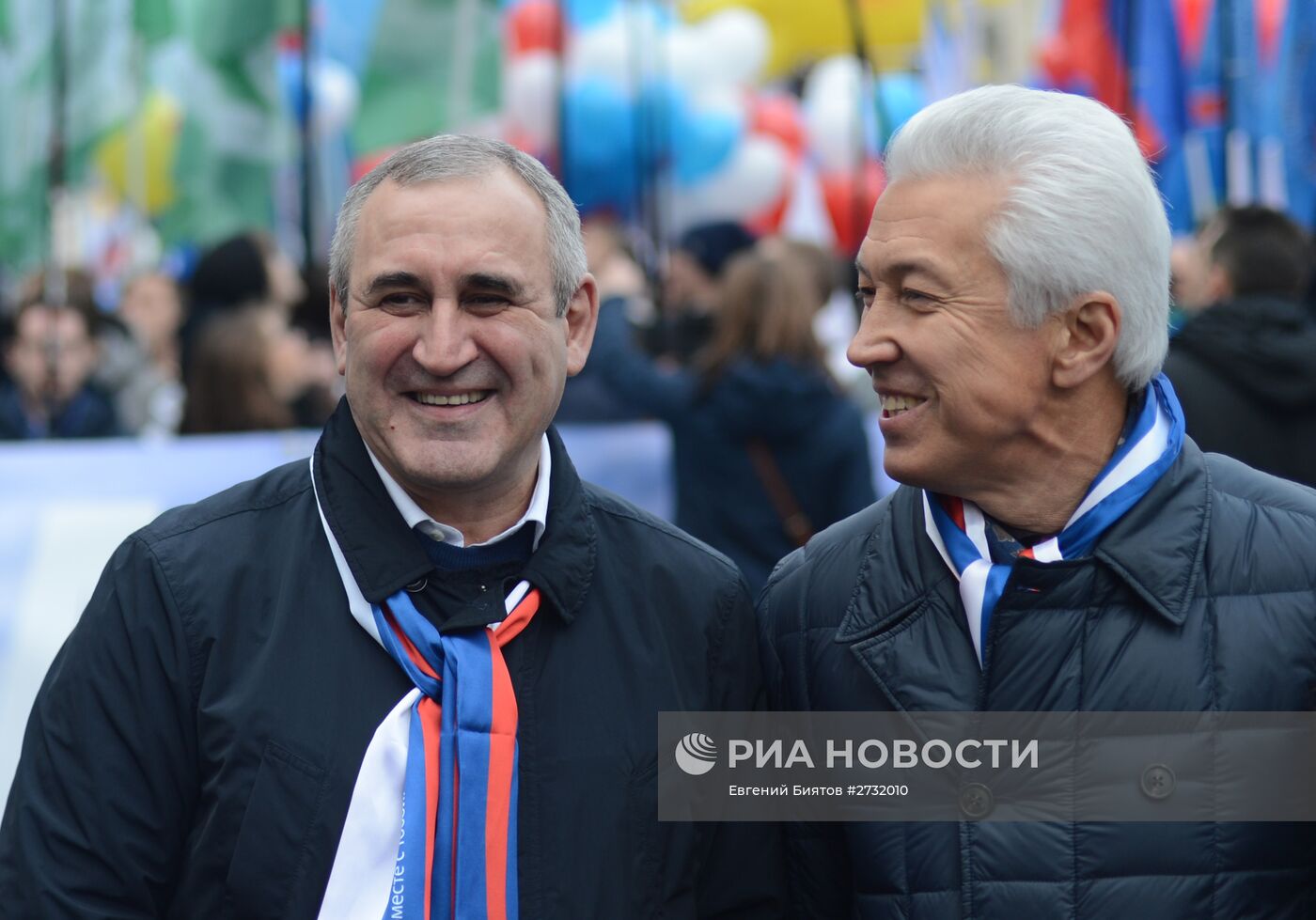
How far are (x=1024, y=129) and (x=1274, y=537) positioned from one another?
2.06 feet

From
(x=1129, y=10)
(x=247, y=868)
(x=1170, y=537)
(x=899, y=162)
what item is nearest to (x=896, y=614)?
(x=1170, y=537)

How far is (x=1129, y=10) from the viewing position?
866 cm

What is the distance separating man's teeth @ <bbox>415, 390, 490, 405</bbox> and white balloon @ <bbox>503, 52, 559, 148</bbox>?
6.45m

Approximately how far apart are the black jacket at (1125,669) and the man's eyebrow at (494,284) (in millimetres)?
654

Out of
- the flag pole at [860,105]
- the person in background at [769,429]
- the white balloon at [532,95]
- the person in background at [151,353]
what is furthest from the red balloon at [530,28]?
the person in background at [769,429]

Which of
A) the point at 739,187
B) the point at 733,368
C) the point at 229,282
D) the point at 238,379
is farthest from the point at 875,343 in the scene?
the point at 739,187

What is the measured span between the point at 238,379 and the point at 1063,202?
13.0 feet

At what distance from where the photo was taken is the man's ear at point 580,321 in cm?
250

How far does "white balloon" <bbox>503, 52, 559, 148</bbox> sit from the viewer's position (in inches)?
341

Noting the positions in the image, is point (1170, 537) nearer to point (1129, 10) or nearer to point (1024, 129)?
point (1024, 129)

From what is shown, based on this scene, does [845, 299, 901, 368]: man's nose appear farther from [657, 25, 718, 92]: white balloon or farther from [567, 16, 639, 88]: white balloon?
[657, 25, 718, 92]: white balloon

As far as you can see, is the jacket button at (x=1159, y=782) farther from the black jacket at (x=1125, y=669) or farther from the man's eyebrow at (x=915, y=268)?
the man's eyebrow at (x=915, y=268)

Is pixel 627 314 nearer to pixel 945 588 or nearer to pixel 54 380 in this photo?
pixel 54 380

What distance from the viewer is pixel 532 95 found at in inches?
344
